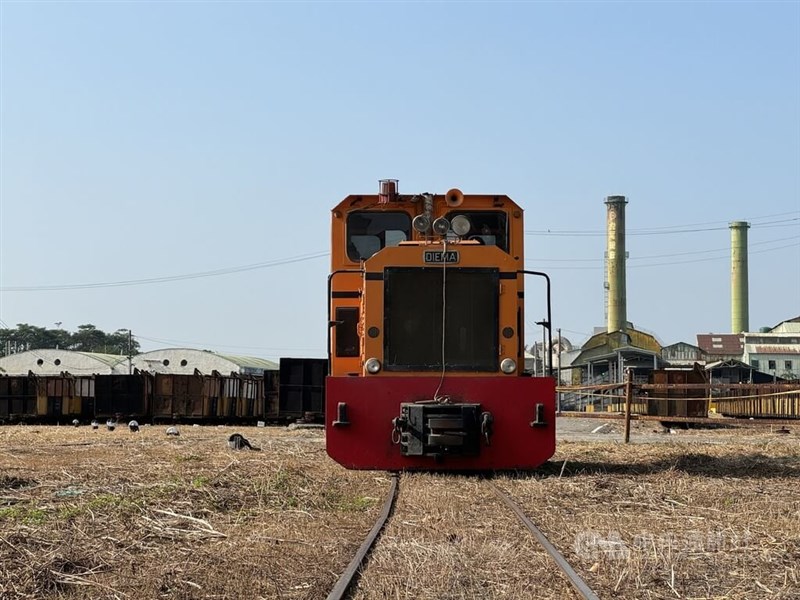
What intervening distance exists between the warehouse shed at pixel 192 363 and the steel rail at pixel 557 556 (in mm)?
56963

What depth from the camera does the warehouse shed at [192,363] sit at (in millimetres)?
69312

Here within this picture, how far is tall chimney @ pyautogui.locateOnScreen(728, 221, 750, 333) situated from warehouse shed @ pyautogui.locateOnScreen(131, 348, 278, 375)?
1360 inches

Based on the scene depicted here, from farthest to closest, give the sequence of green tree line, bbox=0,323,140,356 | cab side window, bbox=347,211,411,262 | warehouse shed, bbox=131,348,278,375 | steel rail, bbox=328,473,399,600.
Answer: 1. green tree line, bbox=0,323,140,356
2. warehouse shed, bbox=131,348,278,375
3. cab side window, bbox=347,211,411,262
4. steel rail, bbox=328,473,399,600

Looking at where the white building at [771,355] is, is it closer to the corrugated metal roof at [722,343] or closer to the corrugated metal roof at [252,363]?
the corrugated metal roof at [722,343]

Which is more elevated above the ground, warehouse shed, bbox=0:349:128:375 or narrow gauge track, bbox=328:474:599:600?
warehouse shed, bbox=0:349:128:375

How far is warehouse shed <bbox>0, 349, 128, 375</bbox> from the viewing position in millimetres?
71250

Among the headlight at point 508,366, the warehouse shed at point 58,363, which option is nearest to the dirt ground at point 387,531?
the headlight at point 508,366

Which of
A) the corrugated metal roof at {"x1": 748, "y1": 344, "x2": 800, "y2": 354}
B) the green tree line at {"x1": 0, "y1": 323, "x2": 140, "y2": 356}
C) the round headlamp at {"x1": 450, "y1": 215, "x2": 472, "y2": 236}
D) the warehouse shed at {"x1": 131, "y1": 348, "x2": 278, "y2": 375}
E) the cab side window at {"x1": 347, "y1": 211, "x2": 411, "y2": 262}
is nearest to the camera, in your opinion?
the round headlamp at {"x1": 450, "y1": 215, "x2": 472, "y2": 236}

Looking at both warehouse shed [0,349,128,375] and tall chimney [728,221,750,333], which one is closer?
warehouse shed [0,349,128,375]

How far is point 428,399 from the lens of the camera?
37.1 feet

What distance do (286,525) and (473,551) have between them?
1784 mm

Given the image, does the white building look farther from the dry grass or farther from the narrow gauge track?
the narrow gauge track

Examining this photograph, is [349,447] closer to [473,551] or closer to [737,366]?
[473,551]

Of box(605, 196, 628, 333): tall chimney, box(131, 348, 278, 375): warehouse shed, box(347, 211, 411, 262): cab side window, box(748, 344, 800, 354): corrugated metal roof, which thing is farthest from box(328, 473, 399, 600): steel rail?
box(748, 344, 800, 354): corrugated metal roof
